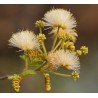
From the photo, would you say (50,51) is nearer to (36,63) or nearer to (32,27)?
(36,63)

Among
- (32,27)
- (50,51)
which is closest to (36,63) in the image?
(50,51)

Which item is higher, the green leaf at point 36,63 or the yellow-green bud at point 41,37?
the yellow-green bud at point 41,37

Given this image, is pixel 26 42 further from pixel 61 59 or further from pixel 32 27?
pixel 32 27

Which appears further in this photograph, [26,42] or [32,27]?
[32,27]

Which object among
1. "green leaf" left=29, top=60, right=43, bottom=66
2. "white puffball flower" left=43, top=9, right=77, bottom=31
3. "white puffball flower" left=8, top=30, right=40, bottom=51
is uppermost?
"white puffball flower" left=43, top=9, right=77, bottom=31

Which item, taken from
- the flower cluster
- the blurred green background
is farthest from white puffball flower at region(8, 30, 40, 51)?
the blurred green background

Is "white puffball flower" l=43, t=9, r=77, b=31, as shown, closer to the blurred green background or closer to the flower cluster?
the flower cluster

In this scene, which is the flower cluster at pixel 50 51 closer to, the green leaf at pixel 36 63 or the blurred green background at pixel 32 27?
the green leaf at pixel 36 63

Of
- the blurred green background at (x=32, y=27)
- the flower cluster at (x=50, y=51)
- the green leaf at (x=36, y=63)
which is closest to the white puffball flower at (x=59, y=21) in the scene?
the flower cluster at (x=50, y=51)
